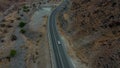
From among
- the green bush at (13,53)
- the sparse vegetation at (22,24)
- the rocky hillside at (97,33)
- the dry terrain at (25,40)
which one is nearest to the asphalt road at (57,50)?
the dry terrain at (25,40)

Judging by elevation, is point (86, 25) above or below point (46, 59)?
above

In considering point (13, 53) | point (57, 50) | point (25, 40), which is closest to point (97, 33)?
point (57, 50)

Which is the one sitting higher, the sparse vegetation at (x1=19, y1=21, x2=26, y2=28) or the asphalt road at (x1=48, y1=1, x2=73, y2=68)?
the sparse vegetation at (x1=19, y1=21, x2=26, y2=28)

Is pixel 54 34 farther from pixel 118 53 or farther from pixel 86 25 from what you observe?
pixel 118 53

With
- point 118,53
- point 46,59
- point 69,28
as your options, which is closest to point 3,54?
point 46,59

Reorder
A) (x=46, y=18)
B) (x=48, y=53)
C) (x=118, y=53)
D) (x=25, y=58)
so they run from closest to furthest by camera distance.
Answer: (x=118, y=53)
(x=25, y=58)
(x=48, y=53)
(x=46, y=18)

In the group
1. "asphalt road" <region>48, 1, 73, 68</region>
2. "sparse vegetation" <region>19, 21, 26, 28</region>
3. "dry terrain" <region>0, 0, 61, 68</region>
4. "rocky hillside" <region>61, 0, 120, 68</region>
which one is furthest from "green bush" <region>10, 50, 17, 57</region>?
"sparse vegetation" <region>19, 21, 26, 28</region>

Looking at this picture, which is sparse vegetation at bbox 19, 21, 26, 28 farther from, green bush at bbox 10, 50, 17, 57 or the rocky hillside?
green bush at bbox 10, 50, 17, 57

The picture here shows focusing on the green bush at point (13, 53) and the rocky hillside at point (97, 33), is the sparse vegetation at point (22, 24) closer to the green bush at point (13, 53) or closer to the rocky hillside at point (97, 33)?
the rocky hillside at point (97, 33)

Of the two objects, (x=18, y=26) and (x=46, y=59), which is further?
(x=18, y=26)
